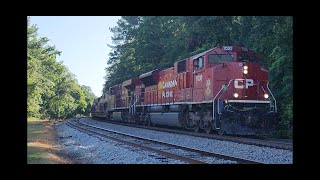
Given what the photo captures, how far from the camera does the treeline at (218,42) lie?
15461 mm

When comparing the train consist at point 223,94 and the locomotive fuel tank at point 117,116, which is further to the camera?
the locomotive fuel tank at point 117,116

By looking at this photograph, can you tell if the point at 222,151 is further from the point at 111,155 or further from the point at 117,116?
the point at 117,116

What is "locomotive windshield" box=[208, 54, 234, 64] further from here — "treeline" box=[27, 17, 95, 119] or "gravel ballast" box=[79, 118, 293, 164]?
"treeline" box=[27, 17, 95, 119]

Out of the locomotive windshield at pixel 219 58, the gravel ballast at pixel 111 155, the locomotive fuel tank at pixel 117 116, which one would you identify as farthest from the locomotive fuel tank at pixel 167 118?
the locomotive fuel tank at pixel 117 116

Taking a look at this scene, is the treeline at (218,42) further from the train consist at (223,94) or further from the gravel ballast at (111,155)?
the gravel ballast at (111,155)

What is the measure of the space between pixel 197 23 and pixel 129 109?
6868 millimetres

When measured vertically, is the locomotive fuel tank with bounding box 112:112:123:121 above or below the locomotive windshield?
below

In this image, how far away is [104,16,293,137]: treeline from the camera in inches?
609

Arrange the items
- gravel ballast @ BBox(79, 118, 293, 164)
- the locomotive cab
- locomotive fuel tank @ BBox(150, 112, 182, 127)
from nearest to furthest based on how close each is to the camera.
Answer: gravel ballast @ BBox(79, 118, 293, 164) → the locomotive cab → locomotive fuel tank @ BBox(150, 112, 182, 127)

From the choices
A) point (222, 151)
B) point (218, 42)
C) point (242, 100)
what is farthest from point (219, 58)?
point (218, 42)

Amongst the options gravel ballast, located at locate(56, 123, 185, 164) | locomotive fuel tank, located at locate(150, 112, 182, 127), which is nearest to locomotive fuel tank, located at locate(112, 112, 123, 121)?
locomotive fuel tank, located at locate(150, 112, 182, 127)

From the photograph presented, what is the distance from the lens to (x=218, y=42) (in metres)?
22.2
